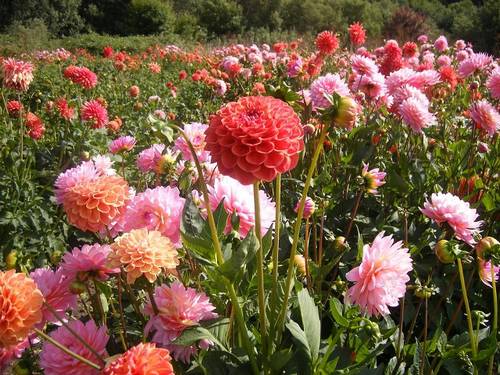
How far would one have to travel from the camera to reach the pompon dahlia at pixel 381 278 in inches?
42.6

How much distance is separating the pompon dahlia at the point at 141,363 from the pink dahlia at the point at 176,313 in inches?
8.7

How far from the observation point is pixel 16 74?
305 centimetres

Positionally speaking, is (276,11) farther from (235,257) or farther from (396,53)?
(235,257)

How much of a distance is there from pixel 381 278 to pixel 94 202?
68 centimetres

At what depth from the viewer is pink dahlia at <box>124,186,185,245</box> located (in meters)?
1.13

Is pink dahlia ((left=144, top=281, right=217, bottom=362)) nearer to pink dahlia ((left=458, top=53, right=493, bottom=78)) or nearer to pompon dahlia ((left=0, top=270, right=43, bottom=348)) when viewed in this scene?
pompon dahlia ((left=0, top=270, right=43, bottom=348))

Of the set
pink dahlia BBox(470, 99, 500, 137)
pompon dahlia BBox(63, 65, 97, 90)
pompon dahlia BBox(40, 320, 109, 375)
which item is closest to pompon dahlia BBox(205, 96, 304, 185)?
pompon dahlia BBox(40, 320, 109, 375)

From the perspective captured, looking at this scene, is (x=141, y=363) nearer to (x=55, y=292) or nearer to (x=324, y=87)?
(x=55, y=292)

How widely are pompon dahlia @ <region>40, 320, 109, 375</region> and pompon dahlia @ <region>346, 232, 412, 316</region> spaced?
59 centimetres

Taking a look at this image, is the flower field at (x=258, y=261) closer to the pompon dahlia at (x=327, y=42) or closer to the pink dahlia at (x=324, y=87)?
the pink dahlia at (x=324, y=87)

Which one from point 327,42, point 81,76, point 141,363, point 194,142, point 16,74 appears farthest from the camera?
point 81,76

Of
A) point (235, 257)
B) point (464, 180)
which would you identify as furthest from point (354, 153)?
point (235, 257)

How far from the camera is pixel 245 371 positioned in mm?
1066

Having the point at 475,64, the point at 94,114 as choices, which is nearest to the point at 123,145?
the point at 94,114
